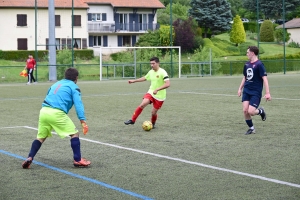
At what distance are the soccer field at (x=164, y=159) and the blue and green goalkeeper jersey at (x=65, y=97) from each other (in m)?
0.91

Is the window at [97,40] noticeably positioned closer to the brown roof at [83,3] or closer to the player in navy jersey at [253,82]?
the brown roof at [83,3]

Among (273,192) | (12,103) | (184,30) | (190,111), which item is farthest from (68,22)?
(273,192)

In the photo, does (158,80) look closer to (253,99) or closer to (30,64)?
(253,99)

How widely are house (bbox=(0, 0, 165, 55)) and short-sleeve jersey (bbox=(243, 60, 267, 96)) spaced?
27850 millimetres

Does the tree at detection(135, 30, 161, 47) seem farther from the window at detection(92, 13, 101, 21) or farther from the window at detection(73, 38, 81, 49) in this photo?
the window at detection(92, 13, 101, 21)

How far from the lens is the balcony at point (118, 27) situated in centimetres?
7269

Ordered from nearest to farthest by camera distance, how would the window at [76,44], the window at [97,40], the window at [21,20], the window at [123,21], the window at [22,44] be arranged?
→ the window at [76,44]
the window at [22,44]
the window at [21,20]
the window at [97,40]
the window at [123,21]

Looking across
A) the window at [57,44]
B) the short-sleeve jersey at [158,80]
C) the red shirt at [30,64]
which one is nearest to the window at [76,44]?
the window at [57,44]

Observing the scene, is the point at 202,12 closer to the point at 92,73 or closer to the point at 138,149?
the point at 92,73

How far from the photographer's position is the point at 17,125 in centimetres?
1584

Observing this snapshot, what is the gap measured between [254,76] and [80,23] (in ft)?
179

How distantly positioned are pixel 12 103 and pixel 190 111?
7349 mm

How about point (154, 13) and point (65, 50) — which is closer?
point (65, 50)

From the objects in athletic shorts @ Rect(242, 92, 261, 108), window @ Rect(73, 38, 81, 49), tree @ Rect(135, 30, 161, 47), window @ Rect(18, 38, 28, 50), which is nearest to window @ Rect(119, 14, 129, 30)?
tree @ Rect(135, 30, 161, 47)
